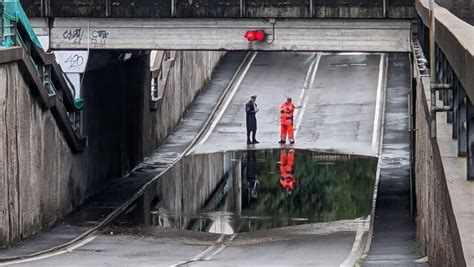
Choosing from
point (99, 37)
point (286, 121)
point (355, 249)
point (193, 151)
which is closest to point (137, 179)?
point (193, 151)

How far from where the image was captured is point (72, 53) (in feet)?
93.8

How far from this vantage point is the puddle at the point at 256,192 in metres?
26.6

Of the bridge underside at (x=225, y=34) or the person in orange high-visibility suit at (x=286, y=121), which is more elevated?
the bridge underside at (x=225, y=34)

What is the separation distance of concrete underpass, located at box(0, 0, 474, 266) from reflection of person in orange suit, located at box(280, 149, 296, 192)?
0.08m

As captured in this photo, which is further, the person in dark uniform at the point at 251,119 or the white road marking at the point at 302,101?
the white road marking at the point at 302,101

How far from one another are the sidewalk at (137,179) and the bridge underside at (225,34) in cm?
355

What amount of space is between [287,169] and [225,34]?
655 cm

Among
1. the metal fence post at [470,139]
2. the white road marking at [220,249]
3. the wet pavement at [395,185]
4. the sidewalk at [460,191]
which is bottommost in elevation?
the white road marking at [220,249]

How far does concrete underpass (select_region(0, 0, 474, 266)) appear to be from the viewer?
21.9 metres

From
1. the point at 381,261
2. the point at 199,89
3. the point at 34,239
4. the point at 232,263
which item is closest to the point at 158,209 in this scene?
the point at 34,239

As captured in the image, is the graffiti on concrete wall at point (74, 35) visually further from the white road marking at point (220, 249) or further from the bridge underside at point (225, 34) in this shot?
the white road marking at point (220, 249)

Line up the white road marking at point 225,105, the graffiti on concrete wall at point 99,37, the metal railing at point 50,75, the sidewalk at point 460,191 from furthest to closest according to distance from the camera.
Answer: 1. the white road marking at point 225,105
2. the graffiti on concrete wall at point 99,37
3. the metal railing at point 50,75
4. the sidewalk at point 460,191

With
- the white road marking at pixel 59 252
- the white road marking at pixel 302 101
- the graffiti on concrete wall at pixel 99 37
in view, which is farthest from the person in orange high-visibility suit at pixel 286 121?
the white road marking at pixel 59 252

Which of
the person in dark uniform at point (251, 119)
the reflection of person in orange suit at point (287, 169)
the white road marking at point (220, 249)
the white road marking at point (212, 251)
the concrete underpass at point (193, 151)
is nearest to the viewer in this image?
the white road marking at point (212, 251)
